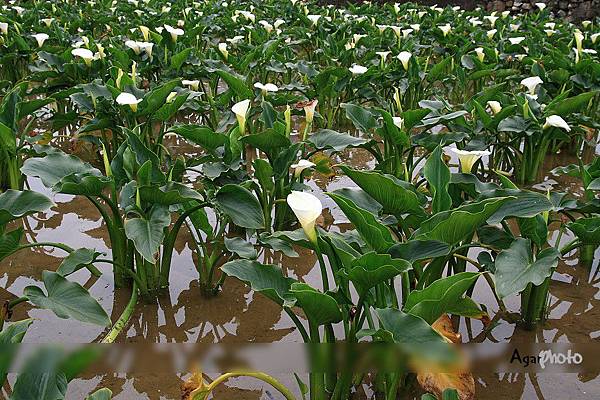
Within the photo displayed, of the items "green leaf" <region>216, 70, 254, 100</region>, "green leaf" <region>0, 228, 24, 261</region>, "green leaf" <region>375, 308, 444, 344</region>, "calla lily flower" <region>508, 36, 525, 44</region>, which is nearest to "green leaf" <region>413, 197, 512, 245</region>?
"green leaf" <region>375, 308, 444, 344</region>

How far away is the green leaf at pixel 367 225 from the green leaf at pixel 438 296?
20 cm

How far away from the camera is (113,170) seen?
247cm

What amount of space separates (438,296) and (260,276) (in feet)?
1.70

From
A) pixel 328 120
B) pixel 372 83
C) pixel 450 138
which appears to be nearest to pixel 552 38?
pixel 372 83

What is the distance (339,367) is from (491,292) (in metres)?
1.06

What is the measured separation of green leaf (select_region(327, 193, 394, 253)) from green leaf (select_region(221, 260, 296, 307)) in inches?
10.1

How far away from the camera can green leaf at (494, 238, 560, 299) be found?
6.05 feet

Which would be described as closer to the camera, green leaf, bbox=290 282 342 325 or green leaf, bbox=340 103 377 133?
green leaf, bbox=290 282 342 325

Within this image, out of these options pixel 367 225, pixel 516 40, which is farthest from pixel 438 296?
pixel 516 40

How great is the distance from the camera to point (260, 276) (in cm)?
183

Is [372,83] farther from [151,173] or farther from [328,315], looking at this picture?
[328,315]

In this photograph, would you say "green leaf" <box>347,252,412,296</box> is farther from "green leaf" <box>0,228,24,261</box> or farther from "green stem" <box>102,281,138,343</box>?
"green leaf" <box>0,228,24,261</box>

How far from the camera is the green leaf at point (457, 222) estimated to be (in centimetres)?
172

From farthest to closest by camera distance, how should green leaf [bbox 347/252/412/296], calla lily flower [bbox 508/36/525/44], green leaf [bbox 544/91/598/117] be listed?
calla lily flower [bbox 508/36/525/44], green leaf [bbox 544/91/598/117], green leaf [bbox 347/252/412/296]
